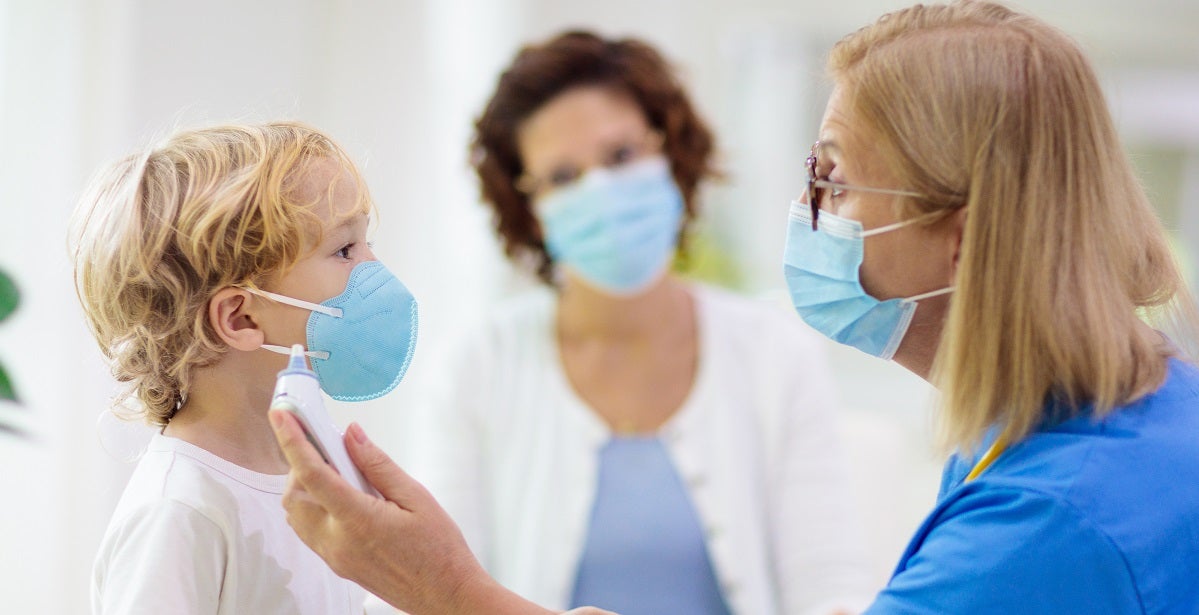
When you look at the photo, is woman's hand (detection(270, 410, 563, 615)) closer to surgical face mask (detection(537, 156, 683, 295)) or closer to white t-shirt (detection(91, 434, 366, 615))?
white t-shirt (detection(91, 434, 366, 615))

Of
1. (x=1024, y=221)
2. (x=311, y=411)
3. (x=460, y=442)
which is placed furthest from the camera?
(x=460, y=442)

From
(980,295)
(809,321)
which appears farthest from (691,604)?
(980,295)

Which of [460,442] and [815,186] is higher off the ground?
[815,186]

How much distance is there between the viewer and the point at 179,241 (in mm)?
1005

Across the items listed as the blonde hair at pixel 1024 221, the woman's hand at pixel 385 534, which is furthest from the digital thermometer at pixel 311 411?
the blonde hair at pixel 1024 221

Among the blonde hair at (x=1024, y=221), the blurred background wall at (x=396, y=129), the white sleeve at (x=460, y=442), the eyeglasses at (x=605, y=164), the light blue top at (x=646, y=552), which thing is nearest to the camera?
the blonde hair at (x=1024, y=221)

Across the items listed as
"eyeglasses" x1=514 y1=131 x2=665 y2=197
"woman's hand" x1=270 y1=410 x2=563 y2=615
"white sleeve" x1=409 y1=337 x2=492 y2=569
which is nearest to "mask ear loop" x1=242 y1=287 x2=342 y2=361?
"woman's hand" x1=270 y1=410 x2=563 y2=615

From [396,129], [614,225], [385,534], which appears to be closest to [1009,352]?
[385,534]

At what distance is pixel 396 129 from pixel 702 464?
3.98ft

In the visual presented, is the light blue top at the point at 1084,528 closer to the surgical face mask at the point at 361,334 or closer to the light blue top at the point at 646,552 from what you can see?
the surgical face mask at the point at 361,334

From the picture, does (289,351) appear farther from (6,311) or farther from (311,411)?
(6,311)

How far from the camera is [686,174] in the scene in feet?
7.30

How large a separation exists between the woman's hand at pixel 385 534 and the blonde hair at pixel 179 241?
0.64ft

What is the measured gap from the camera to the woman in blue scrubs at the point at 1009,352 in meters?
0.95
